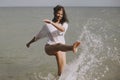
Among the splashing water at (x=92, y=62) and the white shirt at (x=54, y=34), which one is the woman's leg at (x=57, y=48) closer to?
the white shirt at (x=54, y=34)

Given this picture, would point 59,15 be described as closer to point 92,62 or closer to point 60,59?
point 60,59

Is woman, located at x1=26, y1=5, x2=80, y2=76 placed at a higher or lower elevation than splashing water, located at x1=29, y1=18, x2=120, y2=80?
higher

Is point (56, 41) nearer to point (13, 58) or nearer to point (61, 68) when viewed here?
point (61, 68)

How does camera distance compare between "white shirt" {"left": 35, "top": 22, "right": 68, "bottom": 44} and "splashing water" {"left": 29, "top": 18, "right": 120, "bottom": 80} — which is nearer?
"white shirt" {"left": 35, "top": 22, "right": 68, "bottom": 44}

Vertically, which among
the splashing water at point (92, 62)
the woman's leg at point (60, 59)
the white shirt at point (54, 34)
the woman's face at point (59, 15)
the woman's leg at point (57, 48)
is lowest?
the splashing water at point (92, 62)

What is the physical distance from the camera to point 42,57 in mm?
12008

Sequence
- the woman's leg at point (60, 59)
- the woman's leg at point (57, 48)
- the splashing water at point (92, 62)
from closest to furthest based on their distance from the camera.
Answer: the woman's leg at point (57, 48) → the woman's leg at point (60, 59) → the splashing water at point (92, 62)

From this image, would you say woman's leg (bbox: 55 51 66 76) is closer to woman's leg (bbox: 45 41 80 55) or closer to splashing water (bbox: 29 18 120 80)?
woman's leg (bbox: 45 41 80 55)

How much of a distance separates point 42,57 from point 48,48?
4057 millimetres

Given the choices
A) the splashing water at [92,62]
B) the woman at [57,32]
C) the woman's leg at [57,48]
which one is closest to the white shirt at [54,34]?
the woman at [57,32]

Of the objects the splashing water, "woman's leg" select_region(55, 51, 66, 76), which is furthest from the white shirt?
the splashing water

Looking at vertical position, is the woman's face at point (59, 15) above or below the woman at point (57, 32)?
above

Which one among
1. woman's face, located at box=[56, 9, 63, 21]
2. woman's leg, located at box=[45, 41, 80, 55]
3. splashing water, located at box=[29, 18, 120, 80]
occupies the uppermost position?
woman's face, located at box=[56, 9, 63, 21]

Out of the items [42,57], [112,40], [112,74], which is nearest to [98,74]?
[112,74]
